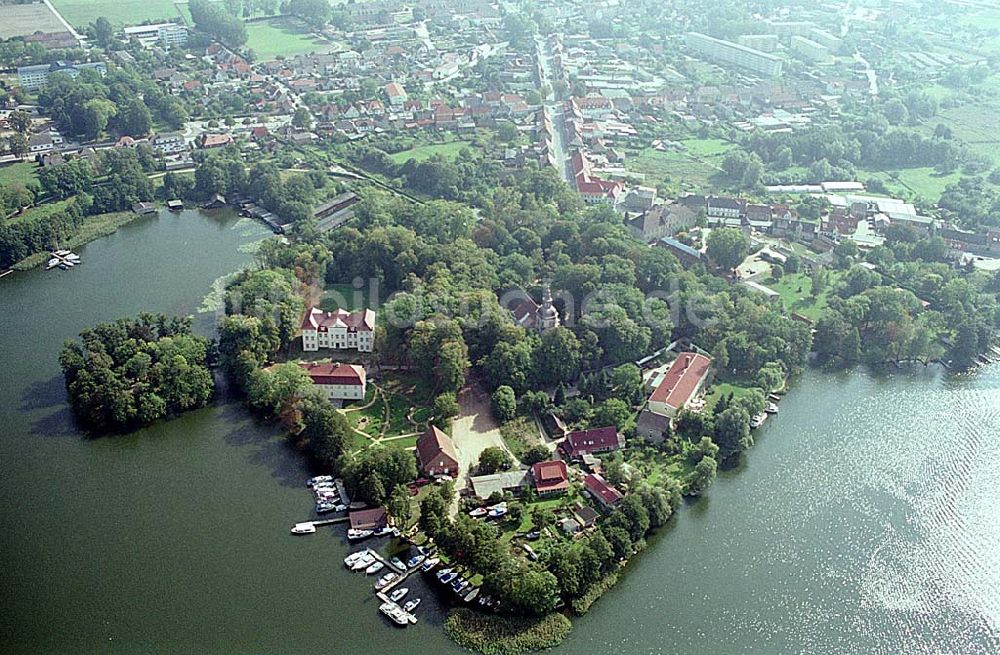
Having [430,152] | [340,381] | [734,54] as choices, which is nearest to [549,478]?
[340,381]

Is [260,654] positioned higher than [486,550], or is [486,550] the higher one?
[486,550]

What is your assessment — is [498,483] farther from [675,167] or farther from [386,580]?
[675,167]

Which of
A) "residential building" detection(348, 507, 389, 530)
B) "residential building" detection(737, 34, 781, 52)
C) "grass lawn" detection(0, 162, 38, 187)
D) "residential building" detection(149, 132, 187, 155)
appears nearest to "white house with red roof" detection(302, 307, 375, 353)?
"residential building" detection(348, 507, 389, 530)

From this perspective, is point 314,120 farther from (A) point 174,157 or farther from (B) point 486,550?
(B) point 486,550

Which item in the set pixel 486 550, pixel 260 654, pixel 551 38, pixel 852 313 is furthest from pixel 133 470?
pixel 551 38

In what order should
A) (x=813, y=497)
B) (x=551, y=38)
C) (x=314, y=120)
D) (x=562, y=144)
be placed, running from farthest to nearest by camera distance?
(x=551, y=38) < (x=314, y=120) < (x=562, y=144) < (x=813, y=497)

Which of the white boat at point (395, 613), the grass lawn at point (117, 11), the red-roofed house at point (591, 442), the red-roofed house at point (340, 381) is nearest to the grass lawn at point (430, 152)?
the red-roofed house at point (340, 381)

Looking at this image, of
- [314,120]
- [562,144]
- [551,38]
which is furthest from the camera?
[551,38]
